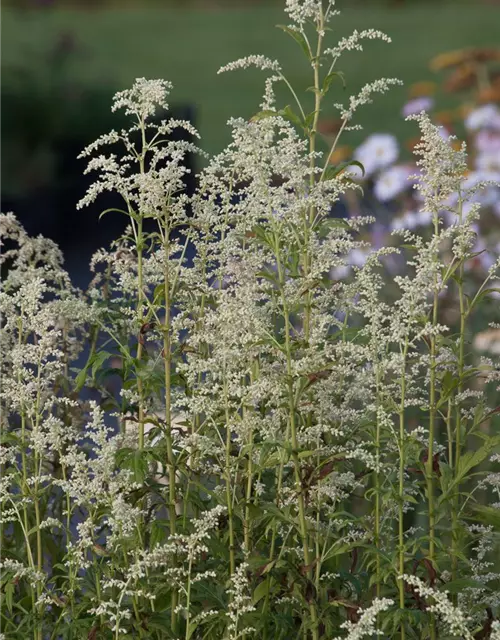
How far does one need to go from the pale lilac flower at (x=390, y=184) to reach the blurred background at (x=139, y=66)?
13.6ft

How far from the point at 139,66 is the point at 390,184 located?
63.0ft

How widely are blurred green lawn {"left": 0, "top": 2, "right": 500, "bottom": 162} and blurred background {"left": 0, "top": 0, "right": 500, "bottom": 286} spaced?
0.04 meters

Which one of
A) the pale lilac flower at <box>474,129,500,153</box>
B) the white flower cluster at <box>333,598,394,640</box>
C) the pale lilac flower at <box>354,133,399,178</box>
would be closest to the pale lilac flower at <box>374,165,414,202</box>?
the pale lilac flower at <box>354,133,399,178</box>

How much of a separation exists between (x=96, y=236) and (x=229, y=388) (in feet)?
30.9

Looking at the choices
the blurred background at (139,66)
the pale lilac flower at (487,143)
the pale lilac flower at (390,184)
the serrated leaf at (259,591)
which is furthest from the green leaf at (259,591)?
the blurred background at (139,66)

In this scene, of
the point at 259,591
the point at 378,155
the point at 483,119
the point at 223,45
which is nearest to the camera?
the point at 259,591

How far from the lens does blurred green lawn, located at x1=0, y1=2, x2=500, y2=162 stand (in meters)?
21.8

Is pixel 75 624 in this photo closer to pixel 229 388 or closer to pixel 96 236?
pixel 229 388

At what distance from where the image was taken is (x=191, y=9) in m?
30.1

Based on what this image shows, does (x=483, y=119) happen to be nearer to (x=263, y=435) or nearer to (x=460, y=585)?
(x=263, y=435)

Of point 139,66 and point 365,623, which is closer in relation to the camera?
point 365,623

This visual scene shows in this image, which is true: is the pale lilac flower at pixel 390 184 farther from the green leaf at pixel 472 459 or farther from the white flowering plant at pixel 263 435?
the green leaf at pixel 472 459

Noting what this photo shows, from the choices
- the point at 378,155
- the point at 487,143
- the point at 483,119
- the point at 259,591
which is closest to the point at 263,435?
the point at 259,591

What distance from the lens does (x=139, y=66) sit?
24.9m
